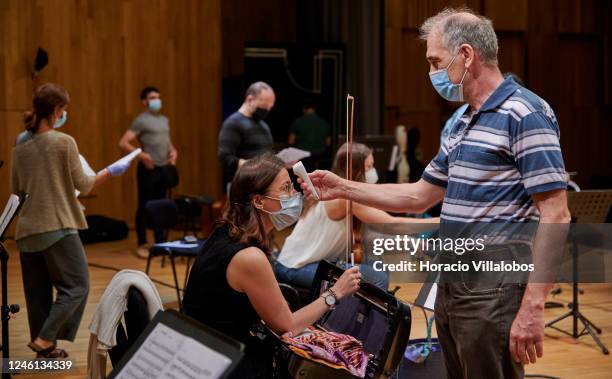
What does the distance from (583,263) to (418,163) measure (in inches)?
108

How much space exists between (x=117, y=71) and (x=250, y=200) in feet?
23.5

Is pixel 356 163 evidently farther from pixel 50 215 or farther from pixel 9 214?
pixel 9 214


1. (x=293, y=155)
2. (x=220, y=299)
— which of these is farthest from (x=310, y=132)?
(x=220, y=299)

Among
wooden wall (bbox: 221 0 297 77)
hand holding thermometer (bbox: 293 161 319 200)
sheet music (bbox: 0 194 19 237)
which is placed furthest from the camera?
wooden wall (bbox: 221 0 297 77)

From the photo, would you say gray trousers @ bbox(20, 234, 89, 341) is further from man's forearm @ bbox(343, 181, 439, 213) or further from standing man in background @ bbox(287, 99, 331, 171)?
standing man in background @ bbox(287, 99, 331, 171)

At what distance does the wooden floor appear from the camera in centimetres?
484

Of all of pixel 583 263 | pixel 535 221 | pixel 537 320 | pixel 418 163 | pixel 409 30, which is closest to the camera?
pixel 537 320

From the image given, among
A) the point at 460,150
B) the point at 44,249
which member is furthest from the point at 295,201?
the point at 44,249

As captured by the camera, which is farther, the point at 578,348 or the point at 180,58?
the point at 180,58

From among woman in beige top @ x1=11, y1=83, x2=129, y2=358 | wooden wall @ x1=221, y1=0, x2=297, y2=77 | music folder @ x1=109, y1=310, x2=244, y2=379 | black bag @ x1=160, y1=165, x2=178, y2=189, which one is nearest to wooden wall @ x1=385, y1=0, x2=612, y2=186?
wooden wall @ x1=221, y1=0, x2=297, y2=77

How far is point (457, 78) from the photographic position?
8.31 feet

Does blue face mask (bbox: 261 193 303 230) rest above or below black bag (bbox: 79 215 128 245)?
above

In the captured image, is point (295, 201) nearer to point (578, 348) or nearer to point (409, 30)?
point (578, 348)

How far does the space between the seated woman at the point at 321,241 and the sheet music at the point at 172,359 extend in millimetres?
2616
